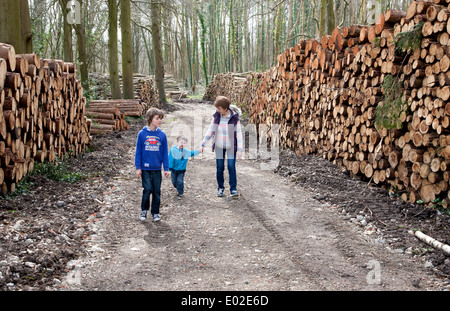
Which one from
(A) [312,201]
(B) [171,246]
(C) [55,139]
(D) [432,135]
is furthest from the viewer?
(C) [55,139]

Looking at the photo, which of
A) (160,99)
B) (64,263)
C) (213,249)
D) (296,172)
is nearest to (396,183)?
(296,172)

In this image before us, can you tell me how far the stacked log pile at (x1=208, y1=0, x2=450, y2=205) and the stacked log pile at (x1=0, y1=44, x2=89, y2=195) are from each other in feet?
16.0

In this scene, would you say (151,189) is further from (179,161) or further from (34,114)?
(34,114)

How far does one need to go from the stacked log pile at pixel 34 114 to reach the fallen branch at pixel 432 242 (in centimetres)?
497

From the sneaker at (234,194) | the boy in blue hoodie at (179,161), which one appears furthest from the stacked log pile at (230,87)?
the sneaker at (234,194)

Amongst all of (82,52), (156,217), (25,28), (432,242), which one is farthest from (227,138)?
(82,52)

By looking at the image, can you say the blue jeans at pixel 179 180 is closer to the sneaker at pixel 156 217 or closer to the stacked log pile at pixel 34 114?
the sneaker at pixel 156 217

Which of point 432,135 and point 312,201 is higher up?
point 432,135

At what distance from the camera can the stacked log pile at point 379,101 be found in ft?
14.8

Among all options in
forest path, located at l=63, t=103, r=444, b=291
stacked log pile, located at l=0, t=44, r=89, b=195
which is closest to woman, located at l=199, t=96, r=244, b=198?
forest path, located at l=63, t=103, r=444, b=291

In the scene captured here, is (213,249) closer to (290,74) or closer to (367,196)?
(367,196)

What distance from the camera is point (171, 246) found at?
4152 mm

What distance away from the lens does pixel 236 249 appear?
406cm

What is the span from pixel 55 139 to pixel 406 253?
593cm
